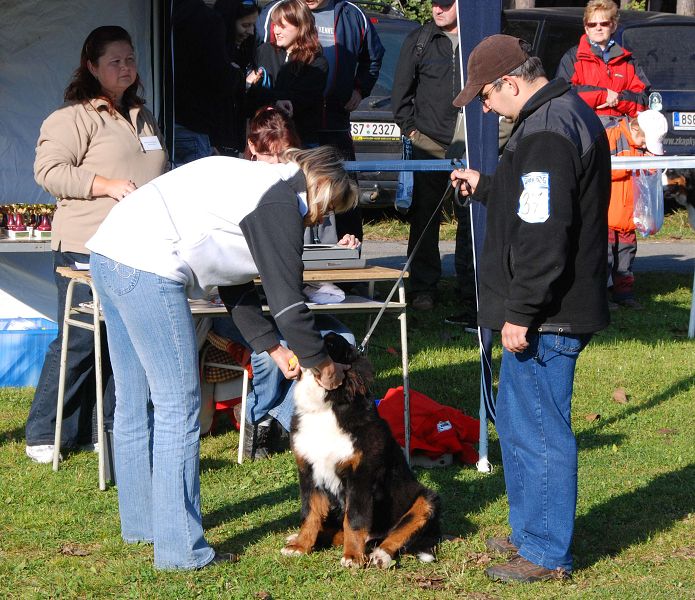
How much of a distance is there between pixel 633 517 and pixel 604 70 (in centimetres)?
470

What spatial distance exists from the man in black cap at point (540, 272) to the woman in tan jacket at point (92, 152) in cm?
194

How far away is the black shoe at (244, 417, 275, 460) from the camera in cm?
538

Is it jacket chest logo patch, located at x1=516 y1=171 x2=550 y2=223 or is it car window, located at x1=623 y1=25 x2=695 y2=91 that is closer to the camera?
jacket chest logo patch, located at x1=516 y1=171 x2=550 y2=223

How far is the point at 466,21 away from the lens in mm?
4676

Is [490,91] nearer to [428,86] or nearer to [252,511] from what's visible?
[252,511]

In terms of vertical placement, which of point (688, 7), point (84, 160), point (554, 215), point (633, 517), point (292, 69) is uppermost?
point (688, 7)

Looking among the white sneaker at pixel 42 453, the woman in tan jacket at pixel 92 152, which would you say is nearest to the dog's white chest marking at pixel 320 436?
the woman in tan jacket at pixel 92 152

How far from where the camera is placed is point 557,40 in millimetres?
10125

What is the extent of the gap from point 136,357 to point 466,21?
2.12 meters

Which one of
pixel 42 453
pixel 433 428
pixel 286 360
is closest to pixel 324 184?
pixel 286 360

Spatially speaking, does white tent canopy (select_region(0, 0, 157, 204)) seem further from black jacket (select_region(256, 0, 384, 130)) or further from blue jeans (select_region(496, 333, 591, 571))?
blue jeans (select_region(496, 333, 591, 571))

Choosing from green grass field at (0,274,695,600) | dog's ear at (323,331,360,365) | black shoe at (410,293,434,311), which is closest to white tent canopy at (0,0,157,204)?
green grass field at (0,274,695,600)

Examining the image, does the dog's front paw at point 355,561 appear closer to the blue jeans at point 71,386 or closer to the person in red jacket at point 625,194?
the blue jeans at point 71,386

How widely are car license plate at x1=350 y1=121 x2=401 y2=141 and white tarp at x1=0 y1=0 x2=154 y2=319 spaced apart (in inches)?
145
